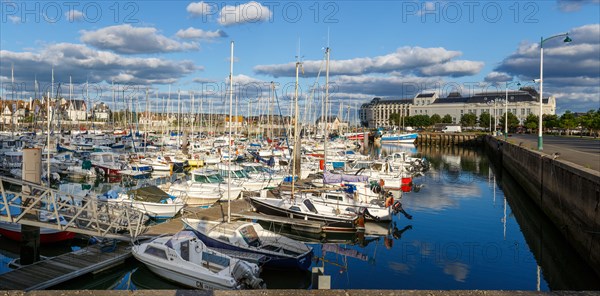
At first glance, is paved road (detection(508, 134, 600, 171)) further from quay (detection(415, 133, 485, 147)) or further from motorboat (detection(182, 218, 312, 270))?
quay (detection(415, 133, 485, 147))

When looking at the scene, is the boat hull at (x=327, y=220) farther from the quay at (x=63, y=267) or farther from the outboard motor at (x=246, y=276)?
the outboard motor at (x=246, y=276)

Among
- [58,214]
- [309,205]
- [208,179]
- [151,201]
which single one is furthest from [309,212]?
[58,214]

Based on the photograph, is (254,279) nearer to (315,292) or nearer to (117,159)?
(315,292)

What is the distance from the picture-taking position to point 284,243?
1988 cm

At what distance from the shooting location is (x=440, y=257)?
22.5 metres

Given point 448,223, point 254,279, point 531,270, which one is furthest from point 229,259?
point 448,223

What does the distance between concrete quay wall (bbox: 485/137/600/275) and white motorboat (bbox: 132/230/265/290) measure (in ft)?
47.9

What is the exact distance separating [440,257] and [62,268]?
16844 millimetres

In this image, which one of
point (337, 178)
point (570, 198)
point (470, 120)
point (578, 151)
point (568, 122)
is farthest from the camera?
point (470, 120)

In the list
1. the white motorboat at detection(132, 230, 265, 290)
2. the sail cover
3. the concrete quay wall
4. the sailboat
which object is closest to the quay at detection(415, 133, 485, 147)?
the concrete quay wall

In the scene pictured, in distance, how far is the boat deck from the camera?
50.6 feet

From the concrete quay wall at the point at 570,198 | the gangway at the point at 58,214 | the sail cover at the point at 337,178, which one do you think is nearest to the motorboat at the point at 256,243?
the gangway at the point at 58,214

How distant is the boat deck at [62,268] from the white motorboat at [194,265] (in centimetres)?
131

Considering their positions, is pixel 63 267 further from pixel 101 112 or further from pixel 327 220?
pixel 101 112
